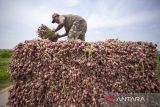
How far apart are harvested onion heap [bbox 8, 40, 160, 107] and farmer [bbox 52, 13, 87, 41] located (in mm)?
1623

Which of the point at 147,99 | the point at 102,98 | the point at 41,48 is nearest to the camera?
the point at 147,99

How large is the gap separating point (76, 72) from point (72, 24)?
2.59m

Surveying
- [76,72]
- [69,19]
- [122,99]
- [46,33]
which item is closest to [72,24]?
[69,19]

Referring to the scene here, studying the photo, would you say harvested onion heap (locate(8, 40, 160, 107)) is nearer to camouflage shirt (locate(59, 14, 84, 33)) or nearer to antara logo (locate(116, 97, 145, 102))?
antara logo (locate(116, 97, 145, 102))

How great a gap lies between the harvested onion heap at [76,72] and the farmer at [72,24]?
1.62 metres

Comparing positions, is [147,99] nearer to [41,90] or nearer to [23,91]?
[41,90]

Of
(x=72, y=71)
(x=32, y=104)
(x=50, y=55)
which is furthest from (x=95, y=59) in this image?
(x=32, y=104)

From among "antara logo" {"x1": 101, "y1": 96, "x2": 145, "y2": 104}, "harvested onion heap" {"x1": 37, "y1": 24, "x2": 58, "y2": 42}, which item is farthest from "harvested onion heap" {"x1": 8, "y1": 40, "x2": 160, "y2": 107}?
"harvested onion heap" {"x1": 37, "y1": 24, "x2": 58, "y2": 42}

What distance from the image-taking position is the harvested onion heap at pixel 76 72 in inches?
218

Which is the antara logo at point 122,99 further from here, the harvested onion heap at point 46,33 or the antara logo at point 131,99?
the harvested onion heap at point 46,33

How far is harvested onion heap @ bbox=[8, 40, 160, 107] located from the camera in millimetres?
5531

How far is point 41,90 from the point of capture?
575cm

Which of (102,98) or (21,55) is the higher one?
(21,55)

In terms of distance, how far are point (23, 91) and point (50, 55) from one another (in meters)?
1.13
